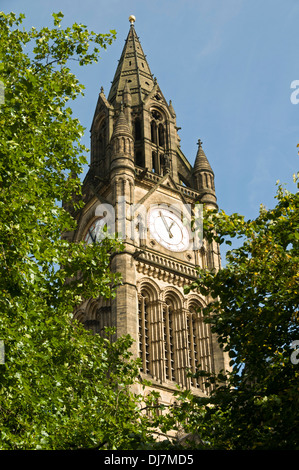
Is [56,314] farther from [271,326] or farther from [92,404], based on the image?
[271,326]

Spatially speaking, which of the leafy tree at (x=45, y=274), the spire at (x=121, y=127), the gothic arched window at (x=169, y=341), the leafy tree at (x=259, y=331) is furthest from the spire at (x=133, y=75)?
the leafy tree at (x=259, y=331)

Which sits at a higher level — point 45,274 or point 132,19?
point 132,19

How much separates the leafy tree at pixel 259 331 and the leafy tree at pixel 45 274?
6.46ft

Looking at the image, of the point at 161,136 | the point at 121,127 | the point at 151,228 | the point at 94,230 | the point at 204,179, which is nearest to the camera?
the point at 151,228

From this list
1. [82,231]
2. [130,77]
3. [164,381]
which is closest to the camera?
[164,381]

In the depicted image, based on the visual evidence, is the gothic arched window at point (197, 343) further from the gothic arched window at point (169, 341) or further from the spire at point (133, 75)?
Answer: the spire at point (133, 75)

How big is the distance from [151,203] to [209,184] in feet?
21.7

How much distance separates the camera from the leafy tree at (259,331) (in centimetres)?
1329

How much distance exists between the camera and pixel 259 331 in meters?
14.3

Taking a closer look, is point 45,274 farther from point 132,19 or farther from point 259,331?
point 132,19

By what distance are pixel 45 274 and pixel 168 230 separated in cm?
3090

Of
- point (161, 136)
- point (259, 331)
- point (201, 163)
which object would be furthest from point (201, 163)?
point (259, 331)

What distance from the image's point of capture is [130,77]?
58.3 meters

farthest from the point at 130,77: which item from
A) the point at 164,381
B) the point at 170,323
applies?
the point at 164,381
